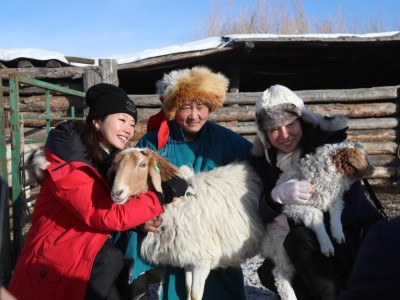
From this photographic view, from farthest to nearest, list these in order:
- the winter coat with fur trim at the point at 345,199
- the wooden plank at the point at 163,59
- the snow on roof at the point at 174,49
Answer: the wooden plank at the point at 163,59 → the snow on roof at the point at 174,49 → the winter coat with fur trim at the point at 345,199

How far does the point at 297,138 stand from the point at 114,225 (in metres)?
1.35

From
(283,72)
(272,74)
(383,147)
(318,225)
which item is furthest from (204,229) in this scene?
(272,74)

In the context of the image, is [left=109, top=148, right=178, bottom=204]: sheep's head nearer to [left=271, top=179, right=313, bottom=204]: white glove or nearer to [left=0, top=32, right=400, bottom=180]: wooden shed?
[left=271, top=179, right=313, bottom=204]: white glove

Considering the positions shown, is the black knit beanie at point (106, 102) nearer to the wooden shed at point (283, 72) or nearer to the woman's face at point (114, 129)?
the woman's face at point (114, 129)

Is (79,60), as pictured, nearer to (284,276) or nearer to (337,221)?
(284,276)

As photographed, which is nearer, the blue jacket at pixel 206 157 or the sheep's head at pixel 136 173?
the sheep's head at pixel 136 173

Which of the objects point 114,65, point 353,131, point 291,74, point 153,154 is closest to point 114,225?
point 153,154

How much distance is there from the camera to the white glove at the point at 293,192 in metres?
2.41

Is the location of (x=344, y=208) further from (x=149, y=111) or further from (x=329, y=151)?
(x=149, y=111)

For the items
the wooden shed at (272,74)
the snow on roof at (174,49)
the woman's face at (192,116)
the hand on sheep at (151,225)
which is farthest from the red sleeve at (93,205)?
the snow on roof at (174,49)

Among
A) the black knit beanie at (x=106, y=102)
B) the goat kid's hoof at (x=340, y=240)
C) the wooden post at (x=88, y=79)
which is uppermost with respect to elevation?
the wooden post at (x=88, y=79)

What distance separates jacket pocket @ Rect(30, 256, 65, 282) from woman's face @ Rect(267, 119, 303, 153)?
156 cm

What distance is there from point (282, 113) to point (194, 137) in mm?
894

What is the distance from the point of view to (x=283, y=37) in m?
6.73
